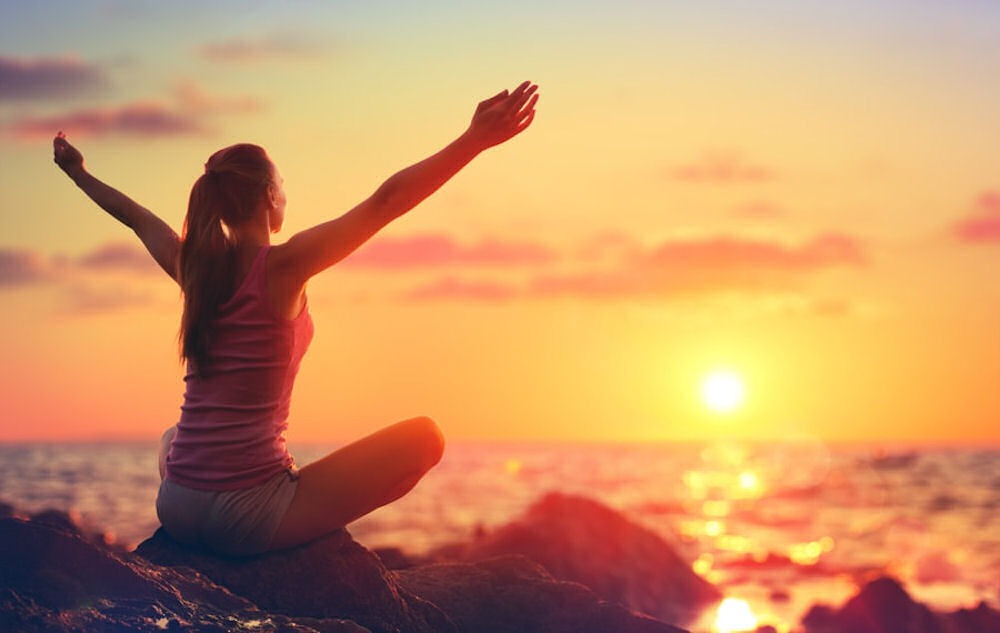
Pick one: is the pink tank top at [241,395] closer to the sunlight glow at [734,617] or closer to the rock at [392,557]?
the rock at [392,557]

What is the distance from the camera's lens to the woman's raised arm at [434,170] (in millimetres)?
4551

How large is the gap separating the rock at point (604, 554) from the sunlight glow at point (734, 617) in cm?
18

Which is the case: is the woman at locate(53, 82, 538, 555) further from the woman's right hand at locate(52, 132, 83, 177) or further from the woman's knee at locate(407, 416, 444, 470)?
the woman's right hand at locate(52, 132, 83, 177)

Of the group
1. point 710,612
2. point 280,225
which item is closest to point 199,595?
point 280,225

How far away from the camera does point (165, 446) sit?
5434mm

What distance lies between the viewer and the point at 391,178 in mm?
4570

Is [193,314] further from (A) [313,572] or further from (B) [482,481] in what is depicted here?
(B) [482,481]

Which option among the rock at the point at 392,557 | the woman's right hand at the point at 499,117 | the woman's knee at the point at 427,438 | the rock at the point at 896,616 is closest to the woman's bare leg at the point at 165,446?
the woman's knee at the point at 427,438

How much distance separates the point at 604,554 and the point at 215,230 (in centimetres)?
629

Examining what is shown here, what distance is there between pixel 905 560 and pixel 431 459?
15418 mm

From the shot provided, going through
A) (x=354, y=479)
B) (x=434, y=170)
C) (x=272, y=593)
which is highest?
(x=434, y=170)

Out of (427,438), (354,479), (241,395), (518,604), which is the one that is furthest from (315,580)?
(518,604)

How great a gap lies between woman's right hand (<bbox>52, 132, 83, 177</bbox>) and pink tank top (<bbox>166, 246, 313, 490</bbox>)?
55.2 inches

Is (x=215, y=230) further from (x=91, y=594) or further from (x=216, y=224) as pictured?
(x=91, y=594)
